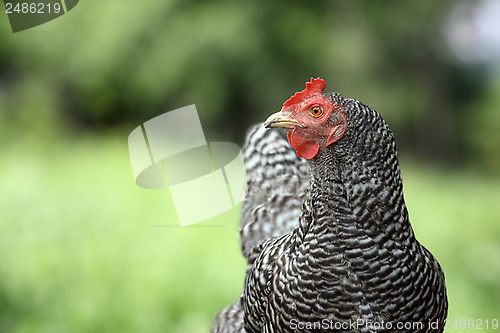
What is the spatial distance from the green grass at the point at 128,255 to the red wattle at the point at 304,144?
7.09ft

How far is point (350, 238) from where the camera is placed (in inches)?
52.2

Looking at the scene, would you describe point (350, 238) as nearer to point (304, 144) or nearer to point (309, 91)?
point (304, 144)

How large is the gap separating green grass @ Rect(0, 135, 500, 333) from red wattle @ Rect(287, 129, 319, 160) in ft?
7.09

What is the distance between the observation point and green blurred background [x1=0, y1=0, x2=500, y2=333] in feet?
13.8

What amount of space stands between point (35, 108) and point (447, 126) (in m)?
10.1

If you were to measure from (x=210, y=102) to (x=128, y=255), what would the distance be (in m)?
6.00

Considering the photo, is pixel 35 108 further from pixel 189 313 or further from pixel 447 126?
pixel 447 126

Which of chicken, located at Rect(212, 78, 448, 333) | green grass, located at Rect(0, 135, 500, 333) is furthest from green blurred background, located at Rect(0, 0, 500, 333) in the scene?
chicken, located at Rect(212, 78, 448, 333)

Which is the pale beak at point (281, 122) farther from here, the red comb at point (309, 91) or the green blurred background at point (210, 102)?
the green blurred background at point (210, 102)

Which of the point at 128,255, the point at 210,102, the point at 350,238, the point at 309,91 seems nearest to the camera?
the point at 350,238

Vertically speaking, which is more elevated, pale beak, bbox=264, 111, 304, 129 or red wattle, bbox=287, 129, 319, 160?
pale beak, bbox=264, 111, 304, 129

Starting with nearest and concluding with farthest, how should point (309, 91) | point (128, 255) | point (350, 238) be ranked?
point (350, 238), point (309, 91), point (128, 255)

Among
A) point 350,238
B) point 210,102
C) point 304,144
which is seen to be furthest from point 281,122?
point 210,102

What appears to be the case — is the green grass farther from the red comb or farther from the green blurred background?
the red comb
